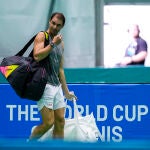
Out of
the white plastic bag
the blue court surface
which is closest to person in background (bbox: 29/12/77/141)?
the white plastic bag

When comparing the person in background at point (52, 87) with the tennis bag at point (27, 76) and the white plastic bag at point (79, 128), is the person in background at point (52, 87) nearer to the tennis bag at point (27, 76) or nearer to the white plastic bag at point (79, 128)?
the tennis bag at point (27, 76)

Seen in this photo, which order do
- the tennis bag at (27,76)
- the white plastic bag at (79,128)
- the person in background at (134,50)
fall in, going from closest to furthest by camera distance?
the tennis bag at (27,76)
the white plastic bag at (79,128)
the person in background at (134,50)

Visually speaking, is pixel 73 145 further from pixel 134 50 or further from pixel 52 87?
pixel 134 50

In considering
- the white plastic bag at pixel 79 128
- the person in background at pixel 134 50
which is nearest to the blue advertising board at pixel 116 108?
the white plastic bag at pixel 79 128

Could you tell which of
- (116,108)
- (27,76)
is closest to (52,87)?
(27,76)

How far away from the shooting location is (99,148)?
2.07 metres

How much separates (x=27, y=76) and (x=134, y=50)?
184cm

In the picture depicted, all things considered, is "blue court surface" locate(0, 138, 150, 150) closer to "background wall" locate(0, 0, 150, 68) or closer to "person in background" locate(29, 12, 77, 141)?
"person in background" locate(29, 12, 77, 141)

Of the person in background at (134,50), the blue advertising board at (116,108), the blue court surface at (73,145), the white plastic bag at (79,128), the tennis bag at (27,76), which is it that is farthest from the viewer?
the person in background at (134,50)

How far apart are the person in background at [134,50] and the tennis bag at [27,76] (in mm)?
1574

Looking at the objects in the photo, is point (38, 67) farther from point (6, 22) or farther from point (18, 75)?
point (6, 22)

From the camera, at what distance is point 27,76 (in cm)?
471

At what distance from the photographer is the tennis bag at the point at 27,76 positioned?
4.68 m

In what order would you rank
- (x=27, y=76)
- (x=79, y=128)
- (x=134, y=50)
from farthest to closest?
(x=134, y=50)
(x=79, y=128)
(x=27, y=76)
